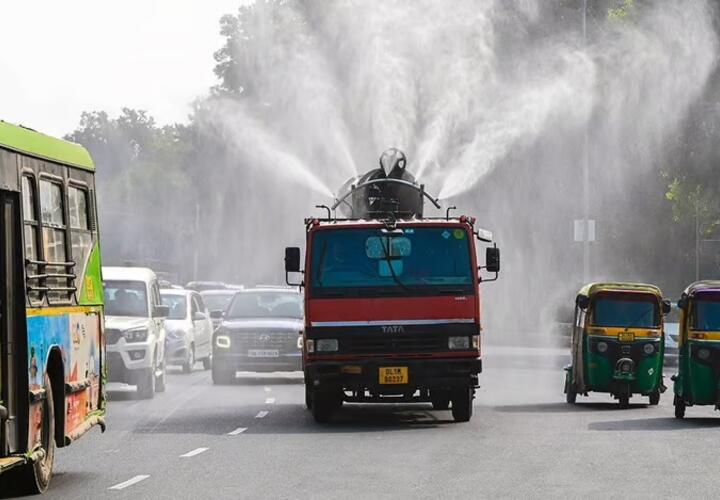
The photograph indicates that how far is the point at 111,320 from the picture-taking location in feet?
98.6

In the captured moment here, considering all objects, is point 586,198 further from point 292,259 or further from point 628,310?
point 292,259

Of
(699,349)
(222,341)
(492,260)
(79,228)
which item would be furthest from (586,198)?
(79,228)

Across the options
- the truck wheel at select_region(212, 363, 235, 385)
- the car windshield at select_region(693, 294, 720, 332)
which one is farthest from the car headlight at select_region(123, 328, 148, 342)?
the car windshield at select_region(693, 294, 720, 332)

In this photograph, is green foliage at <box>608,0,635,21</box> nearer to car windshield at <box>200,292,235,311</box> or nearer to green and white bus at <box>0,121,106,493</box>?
car windshield at <box>200,292,235,311</box>

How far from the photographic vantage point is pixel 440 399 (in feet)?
84.3

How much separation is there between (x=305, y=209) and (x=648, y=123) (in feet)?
110

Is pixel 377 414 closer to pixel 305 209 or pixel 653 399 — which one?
pixel 653 399

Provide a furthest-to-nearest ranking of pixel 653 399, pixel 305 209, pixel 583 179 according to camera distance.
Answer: pixel 305 209 → pixel 583 179 → pixel 653 399

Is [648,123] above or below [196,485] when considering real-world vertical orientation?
above

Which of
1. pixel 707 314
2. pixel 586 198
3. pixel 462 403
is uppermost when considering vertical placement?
pixel 586 198

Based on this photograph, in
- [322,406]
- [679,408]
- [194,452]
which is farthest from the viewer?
[679,408]

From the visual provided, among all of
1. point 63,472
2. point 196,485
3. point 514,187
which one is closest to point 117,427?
point 63,472

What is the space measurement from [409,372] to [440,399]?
2594 millimetres

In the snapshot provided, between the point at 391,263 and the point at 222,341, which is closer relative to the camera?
the point at 391,263
